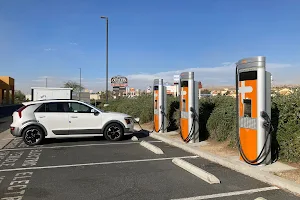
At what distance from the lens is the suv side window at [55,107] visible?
11148 millimetres

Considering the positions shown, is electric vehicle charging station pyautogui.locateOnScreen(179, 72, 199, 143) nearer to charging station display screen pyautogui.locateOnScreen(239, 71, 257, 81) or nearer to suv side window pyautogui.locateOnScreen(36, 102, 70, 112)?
charging station display screen pyautogui.locateOnScreen(239, 71, 257, 81)

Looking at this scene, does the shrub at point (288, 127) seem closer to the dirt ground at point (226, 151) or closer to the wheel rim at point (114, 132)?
the dirt ground at point (226, 151)

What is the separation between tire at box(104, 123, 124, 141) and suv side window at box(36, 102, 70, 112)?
5.49 feet

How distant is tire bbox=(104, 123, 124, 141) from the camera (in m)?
11.7

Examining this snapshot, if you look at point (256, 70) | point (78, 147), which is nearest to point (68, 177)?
point (78, 147)

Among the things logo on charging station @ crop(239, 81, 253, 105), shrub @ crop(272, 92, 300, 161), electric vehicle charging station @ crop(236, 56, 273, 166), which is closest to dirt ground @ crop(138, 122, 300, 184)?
shrub @ crop(272, 92, 300, 161)

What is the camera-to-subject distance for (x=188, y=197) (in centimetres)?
515

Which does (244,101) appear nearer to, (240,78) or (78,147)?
(240,78)

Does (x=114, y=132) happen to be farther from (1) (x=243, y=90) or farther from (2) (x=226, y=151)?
(1) (x=243, y=90)

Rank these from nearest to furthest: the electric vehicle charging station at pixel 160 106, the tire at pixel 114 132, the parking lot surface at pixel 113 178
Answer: the parking lot surface at pixel 113 178, the tire at pixel 114 132, the electric vehicle charging station at pixel 160 106

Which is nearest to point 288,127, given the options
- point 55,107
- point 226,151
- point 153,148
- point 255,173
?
point 255,173

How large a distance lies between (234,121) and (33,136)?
6889 mm

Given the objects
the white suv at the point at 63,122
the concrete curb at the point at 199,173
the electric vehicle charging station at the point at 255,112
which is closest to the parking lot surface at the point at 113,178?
the concrete curb at the point at 199,173

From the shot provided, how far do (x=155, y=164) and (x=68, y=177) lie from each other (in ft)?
7.14
